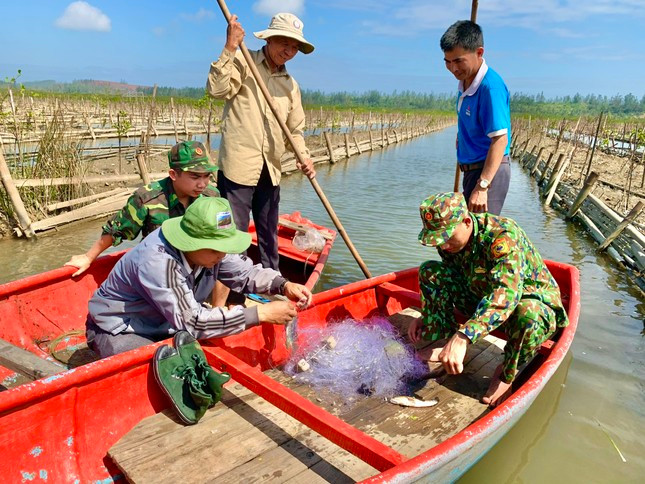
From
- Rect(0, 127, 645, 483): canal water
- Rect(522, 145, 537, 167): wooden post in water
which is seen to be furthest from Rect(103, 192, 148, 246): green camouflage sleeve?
Rect(522, 145, 537, 167): wooden post in water

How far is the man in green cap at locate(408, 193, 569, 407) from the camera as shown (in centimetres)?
265

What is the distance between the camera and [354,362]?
3350 millimetres

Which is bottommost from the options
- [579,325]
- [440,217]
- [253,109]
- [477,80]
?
[579,325]

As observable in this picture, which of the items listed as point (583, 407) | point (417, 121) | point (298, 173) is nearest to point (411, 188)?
point (298, 173)

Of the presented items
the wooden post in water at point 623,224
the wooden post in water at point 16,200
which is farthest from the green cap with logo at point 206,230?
the wooden post in water at point 623,224

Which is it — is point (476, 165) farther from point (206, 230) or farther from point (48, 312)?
point (48, 312)

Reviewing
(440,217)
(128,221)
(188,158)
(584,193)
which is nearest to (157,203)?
(128,221)

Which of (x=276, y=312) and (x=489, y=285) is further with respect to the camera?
(x=489, y=285)

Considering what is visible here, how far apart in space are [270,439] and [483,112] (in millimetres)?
2774

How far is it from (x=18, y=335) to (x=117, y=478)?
1708 mm

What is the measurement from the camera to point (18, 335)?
3.52 m

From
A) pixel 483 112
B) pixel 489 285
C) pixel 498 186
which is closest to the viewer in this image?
pixel 489 285

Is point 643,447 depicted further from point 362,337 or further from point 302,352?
point 302,352

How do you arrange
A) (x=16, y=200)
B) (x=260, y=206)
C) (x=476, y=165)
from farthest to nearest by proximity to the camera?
1. (x=16, y=200)
2. (x=260, y=206)
3. (x=476, y=165)
